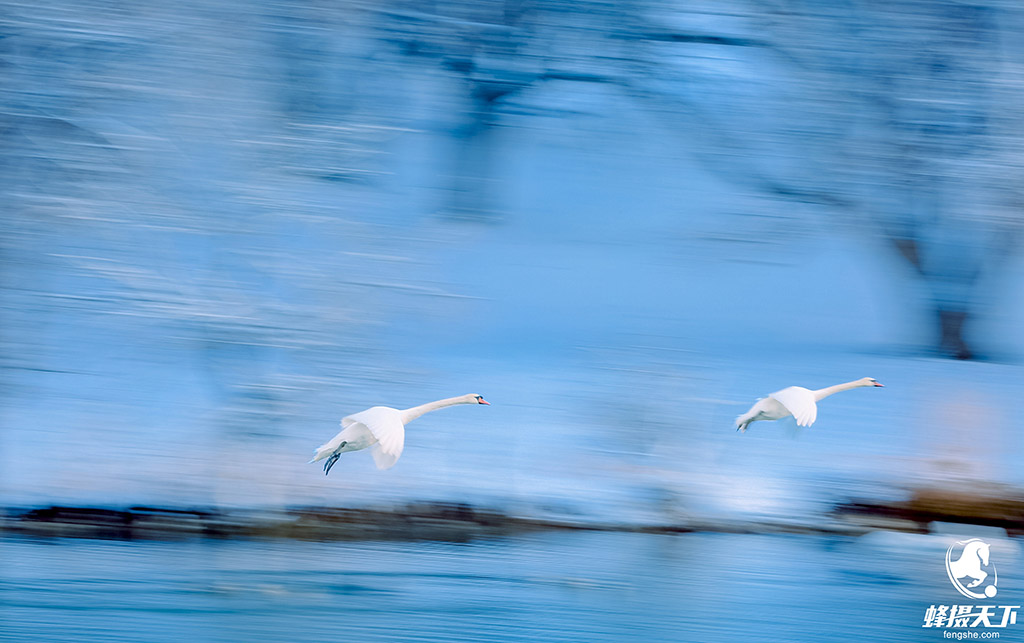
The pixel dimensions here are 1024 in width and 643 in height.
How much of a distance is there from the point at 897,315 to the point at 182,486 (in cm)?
178

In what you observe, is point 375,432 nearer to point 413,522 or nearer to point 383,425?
point 383,425

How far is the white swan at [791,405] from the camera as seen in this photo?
69.1 inches

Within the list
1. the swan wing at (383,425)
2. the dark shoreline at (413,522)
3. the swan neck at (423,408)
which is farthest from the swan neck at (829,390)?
the swan wing at (383,425)

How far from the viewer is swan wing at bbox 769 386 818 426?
1754mm

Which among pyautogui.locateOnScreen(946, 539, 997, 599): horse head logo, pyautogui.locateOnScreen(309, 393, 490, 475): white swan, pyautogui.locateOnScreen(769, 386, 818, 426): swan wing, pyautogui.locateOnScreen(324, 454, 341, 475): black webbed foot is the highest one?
pyautogui.locateOnScreen(309, 393, 490, 475): white swan

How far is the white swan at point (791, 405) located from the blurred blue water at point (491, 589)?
29 centimetres

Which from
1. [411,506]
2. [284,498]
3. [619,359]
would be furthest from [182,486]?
[619,359]

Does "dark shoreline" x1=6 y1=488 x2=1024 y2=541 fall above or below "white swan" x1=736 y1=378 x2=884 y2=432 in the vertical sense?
below

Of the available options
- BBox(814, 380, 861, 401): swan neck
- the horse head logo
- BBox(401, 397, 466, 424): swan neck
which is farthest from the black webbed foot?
the horse head logo

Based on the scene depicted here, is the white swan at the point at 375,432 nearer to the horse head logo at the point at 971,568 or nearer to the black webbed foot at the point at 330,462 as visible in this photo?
the black webbed foot at the point at 330,462

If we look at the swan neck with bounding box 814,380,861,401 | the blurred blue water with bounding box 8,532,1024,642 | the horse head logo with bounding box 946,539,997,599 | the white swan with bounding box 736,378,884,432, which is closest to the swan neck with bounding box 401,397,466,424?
the blurred blue water with bounding box 8,532,1024,642

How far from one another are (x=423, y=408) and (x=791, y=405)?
0.88 metres

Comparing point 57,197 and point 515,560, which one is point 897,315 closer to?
point 515,560

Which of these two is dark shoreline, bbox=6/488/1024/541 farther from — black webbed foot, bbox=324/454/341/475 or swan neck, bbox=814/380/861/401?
swan neck, bbox=814/380/861/401
